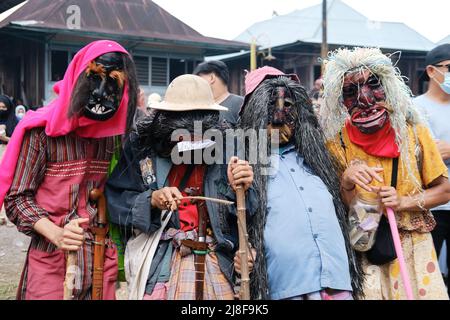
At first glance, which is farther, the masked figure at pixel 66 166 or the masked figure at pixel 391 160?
the masked figure at pixel 391 160

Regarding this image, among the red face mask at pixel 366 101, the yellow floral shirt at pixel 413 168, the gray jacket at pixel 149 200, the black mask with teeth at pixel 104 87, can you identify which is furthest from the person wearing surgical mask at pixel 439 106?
the black mask with teeth at pixel 104 87

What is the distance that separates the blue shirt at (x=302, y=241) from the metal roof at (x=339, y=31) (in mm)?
15341

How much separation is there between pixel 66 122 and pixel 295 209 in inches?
51.2

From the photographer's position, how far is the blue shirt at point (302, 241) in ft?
10.1

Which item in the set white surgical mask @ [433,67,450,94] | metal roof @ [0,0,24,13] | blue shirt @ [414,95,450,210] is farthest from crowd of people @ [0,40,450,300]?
metal roof @ [0,0,24,13]

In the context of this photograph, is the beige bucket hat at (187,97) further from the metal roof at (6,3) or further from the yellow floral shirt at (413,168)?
the metal roof at (6,3)

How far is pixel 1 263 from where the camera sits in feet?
22.1

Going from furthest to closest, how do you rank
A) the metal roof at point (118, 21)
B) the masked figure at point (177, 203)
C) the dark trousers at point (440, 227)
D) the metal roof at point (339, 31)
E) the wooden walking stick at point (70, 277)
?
the metal roof at point (339, 31) → the metal roof at point (118, 21) → the dark trousers at point (440, 227) → the masked figure at point (177, 203) → the wooden walking stick at point (70, 277)

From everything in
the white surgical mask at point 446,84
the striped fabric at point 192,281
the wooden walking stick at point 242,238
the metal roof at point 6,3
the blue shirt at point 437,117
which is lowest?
the striped fabric at point 192,281

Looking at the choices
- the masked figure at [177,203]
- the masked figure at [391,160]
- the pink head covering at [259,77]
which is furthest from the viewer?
the pink head covering at [259,77]

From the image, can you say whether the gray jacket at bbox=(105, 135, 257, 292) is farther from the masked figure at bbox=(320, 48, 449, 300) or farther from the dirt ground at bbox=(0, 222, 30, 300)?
the dirt ground at bbox=(0, 222, 30, 300)

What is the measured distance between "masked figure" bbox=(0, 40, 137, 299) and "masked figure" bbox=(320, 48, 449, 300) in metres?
1.33

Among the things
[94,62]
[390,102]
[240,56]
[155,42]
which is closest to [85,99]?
[94,62]
